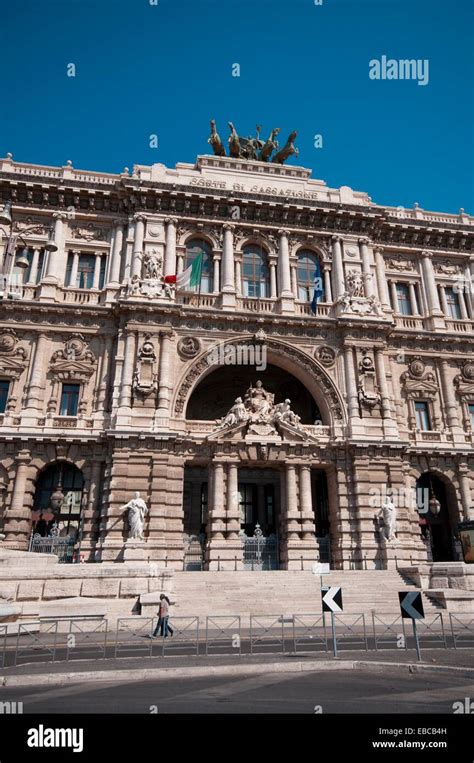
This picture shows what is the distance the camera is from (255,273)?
2973 cm

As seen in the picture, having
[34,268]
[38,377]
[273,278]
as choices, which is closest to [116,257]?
[34,268]

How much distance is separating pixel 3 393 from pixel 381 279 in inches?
860

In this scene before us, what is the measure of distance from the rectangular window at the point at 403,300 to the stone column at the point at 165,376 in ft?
47.0

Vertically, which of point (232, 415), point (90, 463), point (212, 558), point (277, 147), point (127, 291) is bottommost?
point (212, 558)

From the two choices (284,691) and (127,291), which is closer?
(284,691)

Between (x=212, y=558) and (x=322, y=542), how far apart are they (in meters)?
5.89

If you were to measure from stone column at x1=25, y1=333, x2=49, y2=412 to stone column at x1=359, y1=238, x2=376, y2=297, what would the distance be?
17.6 m

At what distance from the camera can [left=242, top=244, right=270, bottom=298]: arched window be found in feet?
96.3

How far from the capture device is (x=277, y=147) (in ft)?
111

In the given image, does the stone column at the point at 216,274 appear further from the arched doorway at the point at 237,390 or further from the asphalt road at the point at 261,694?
the asphalt road at the point at 261,694

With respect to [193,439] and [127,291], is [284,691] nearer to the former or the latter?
[193,439]

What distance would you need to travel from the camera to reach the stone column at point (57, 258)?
2706 cm
